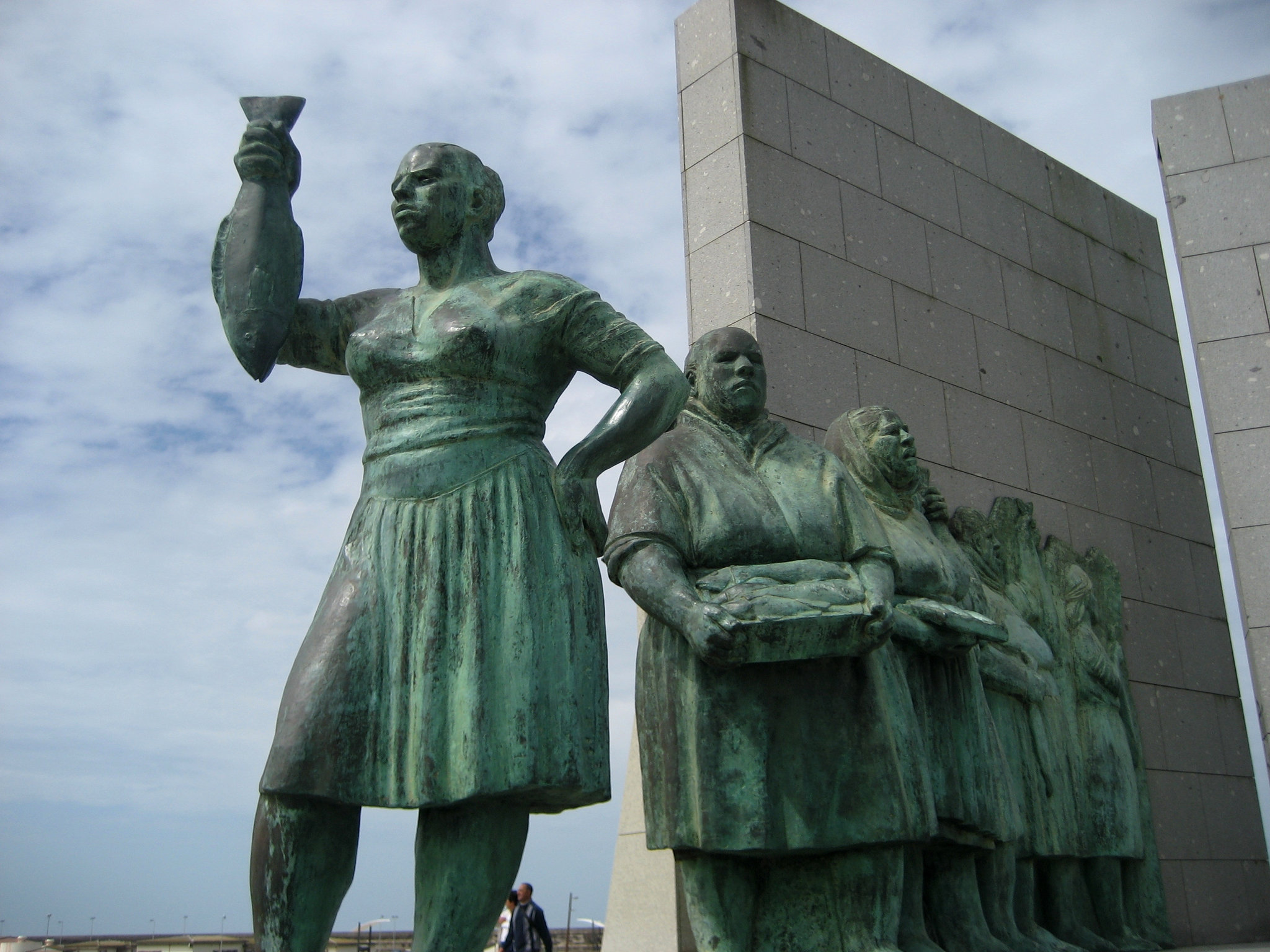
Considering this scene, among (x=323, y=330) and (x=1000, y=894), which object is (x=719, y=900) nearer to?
(x=1000, y=894)

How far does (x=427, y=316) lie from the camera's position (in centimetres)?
335

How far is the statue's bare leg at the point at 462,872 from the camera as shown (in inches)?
→ 115

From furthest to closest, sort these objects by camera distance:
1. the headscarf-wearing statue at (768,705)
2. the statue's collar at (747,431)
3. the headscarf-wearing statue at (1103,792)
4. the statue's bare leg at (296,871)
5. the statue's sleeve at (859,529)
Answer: the headscarf-wearing statue at (1103,792), the statue's collar at (747,431), the statue's sleeve at (859,529), the headscarf-wearing statue at (768,705), the statue's bare leg at (296,871)

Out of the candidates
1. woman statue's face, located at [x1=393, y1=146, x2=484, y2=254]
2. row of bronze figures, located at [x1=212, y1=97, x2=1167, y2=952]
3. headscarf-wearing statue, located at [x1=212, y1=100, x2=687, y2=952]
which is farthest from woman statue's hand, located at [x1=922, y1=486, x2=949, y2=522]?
woman statue's face, located at [x1=393, y1=146, x2=484, y2=254]

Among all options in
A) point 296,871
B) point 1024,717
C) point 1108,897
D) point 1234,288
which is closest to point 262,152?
point 296,871

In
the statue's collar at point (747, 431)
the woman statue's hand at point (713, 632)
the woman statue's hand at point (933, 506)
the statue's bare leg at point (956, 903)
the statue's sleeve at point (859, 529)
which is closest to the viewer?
the woman statue's hand at point (713, 632)

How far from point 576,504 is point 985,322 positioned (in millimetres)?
5186

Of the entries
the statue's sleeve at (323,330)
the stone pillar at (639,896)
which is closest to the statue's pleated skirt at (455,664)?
the statue's sleeve at (323,330)

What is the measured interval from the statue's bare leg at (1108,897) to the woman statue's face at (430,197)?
4.78 m

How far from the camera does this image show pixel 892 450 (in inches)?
214

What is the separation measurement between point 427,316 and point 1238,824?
266 inches

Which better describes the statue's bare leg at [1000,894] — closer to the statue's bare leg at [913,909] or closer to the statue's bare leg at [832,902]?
the statue's bare leg at [913,909]

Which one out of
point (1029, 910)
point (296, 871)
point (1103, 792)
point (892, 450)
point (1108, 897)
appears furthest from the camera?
point (1103, 792)

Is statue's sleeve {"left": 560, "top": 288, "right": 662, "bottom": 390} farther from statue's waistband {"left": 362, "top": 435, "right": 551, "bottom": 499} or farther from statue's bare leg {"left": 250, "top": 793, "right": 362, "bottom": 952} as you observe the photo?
statue's bare leg {"left": 250, "top": 793, "right": 362, "bottom": 952}
